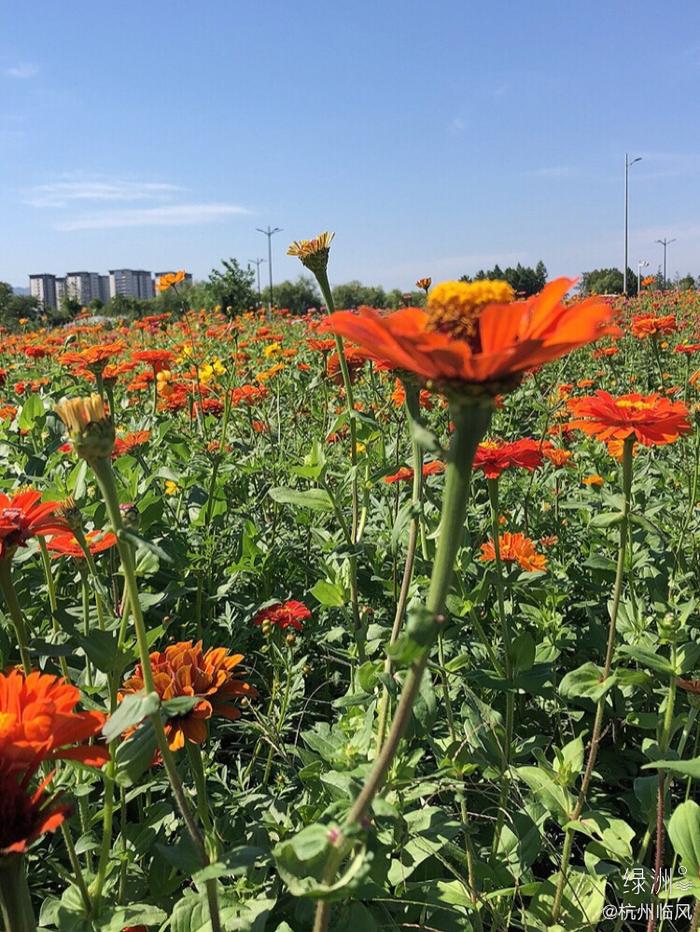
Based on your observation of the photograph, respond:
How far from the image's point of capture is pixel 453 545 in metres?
0.61

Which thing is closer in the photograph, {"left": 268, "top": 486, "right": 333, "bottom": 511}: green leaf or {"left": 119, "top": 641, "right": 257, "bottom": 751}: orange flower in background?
{"left": 119, "top": 641, "right": 257, "bottom": 751}: orange flower in background

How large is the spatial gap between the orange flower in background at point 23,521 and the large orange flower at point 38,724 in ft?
0.87

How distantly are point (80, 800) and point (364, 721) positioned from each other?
554 millimetres

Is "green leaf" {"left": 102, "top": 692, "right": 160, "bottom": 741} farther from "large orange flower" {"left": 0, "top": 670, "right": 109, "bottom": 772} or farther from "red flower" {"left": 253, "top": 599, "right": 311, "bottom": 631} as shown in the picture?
"red flower" {"left": 253, "top": 599, "right": 311, "bottom": 631}

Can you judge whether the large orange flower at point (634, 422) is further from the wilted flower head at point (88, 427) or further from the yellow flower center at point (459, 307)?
the wilted flower head at point (88, 427)

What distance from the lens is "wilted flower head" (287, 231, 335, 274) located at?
1.69 meters

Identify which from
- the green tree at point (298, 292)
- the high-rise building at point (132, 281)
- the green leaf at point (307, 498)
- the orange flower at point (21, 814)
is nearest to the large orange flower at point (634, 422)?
the green leaf at point (307, 498)

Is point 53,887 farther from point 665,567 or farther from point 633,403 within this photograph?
point 665,567

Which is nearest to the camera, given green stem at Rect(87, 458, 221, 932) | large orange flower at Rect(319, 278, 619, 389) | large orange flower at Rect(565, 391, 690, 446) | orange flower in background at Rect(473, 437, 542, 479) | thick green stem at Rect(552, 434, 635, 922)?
large orange flower at Rect(319, 278, 619, 389)

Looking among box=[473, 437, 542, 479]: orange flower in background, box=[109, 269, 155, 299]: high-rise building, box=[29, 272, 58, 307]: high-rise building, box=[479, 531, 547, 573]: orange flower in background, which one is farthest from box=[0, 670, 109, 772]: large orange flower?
box=[109, 269, 155, 299]: high-rise building

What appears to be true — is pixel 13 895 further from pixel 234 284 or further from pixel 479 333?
pixel 234 284

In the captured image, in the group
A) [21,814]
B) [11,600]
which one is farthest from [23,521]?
[21,814]

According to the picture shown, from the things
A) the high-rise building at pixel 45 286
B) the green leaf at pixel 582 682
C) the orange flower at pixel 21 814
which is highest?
the high-rise building at pixel 45 286

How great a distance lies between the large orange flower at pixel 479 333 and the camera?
57cm
